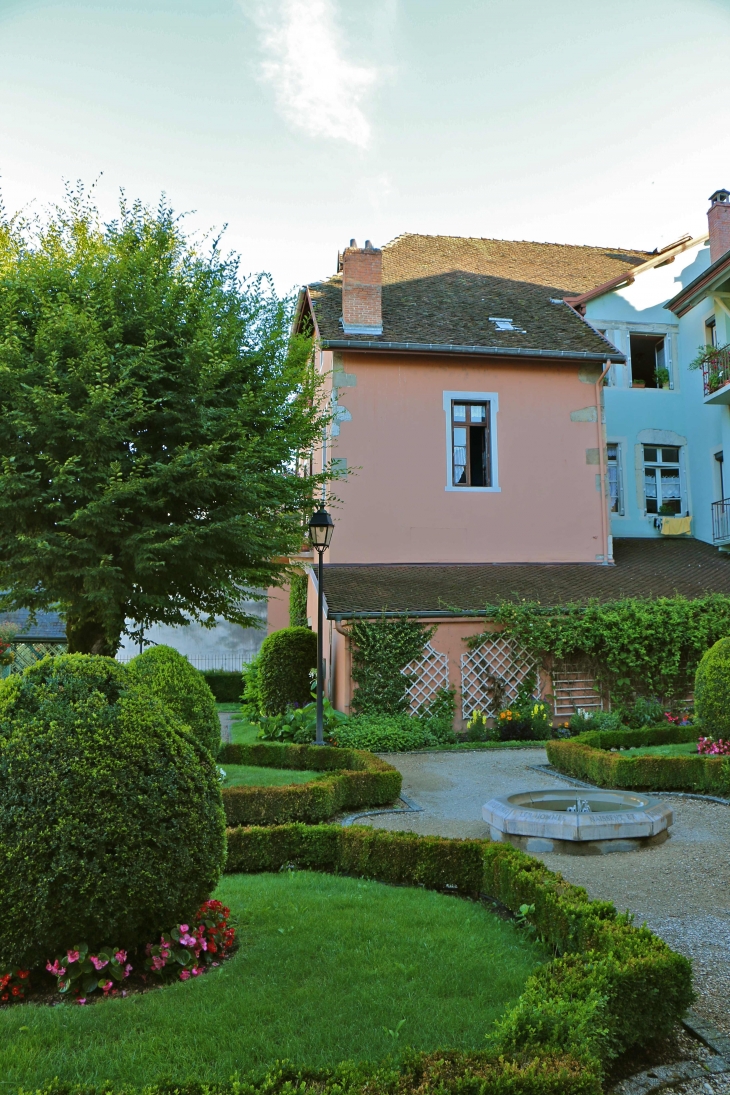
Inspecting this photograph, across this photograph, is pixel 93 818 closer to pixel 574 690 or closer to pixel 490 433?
pixel 574 690

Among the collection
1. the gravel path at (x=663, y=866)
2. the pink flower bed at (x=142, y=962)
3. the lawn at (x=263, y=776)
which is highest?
the pink flower bed at (x=142, y=962)

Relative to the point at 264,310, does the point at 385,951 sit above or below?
below

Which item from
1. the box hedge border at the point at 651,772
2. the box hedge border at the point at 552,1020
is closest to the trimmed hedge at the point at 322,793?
the box hedge border at the point at 651,772

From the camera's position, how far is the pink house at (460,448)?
55.0 ft

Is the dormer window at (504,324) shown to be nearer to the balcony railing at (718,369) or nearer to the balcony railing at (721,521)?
the balcony railing at (718,369)

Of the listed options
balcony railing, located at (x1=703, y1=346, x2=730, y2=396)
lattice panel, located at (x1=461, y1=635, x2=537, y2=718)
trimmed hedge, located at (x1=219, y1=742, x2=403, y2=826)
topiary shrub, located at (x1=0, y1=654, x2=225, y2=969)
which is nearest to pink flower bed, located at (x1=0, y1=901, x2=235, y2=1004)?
topiary shrub, located at (x1=0, y1=654, x2=225, y2=969)

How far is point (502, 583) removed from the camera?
16.1 metres

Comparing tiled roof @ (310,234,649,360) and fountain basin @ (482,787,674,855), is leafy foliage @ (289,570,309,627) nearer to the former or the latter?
tiled roof @ (310,234,649,360)

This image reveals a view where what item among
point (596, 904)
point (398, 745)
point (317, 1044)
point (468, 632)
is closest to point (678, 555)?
→ point (468, 632)

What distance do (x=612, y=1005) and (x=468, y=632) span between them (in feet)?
37.9

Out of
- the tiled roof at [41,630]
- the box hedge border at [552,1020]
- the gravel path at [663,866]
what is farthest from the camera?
the tiled roof at [41,630]

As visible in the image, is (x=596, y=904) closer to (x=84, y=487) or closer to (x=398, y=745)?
(x=84, y=487)

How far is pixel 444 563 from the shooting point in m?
17.1

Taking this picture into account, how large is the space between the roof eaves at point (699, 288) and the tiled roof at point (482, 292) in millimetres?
2257
